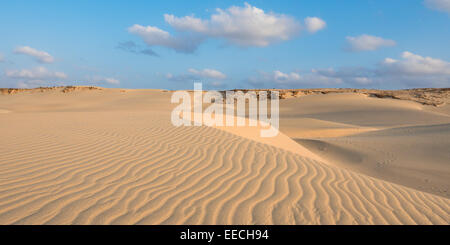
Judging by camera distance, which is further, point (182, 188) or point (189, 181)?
point (189, 181)

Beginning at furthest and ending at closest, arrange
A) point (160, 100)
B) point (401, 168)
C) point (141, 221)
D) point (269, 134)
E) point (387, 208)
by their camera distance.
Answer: point (160, 100) → point (269, 134) → point (401, 168) → point (387, 208) → point (141, 221)

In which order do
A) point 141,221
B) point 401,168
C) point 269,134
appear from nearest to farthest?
point 141,221 < point 401,168 < point 269,134

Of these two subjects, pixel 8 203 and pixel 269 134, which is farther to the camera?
pixel 269 134

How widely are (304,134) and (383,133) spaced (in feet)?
12.2

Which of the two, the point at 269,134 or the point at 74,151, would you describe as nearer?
the point at 74,151

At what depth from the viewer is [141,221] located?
9.54 ft
